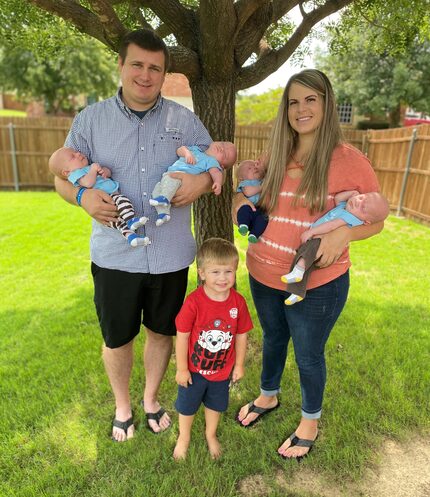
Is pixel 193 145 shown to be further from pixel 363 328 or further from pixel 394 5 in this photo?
pixel 363 328

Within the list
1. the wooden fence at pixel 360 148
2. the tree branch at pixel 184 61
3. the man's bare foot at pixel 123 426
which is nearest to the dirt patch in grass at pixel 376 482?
the man's bare foot at pixel 123 426

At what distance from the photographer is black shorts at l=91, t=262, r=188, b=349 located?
222cm

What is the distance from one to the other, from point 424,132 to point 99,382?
841 centimetres

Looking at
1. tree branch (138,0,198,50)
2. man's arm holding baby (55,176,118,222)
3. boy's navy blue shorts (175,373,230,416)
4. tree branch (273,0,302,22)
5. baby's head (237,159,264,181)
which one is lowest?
boy's navy blue shorts (175,373,230,416)

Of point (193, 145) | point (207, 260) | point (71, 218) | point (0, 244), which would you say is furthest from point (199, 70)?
point (71, 218)

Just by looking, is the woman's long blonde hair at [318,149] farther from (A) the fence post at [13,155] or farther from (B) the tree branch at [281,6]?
(A) the fence post at [13,155]

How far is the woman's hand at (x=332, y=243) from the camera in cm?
190

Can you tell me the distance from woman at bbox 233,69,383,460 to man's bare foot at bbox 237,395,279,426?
1.01 feet

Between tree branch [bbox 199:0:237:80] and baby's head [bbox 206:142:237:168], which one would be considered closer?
baby's head [bbox 206:142:237:168]

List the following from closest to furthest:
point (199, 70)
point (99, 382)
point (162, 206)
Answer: point (162, 206), point (199, 70), point (99, 382)

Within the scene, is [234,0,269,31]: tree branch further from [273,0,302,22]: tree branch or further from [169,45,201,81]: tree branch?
[273,0,302,22]: tree branch

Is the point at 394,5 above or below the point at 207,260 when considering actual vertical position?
above

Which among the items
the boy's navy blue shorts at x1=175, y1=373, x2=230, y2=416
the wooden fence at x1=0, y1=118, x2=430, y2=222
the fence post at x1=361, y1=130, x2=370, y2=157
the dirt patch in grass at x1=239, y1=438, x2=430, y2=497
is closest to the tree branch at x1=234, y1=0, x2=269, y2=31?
the boy's navy blue shorts at x1=175, y1=373, x2=230, y2=416

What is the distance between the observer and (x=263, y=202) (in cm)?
215
